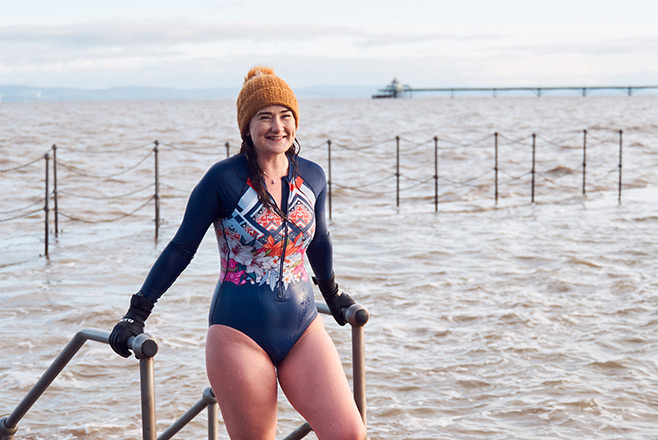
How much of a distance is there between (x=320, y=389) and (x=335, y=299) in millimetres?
468

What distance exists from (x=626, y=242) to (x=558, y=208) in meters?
3.86

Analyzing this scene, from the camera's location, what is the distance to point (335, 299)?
306 cm

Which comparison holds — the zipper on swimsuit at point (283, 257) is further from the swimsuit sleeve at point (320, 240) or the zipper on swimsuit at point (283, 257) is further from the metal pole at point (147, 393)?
the metal pole at point (147, 393)

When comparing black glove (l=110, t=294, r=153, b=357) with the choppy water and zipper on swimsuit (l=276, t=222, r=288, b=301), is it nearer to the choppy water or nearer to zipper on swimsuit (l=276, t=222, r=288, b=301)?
zipper on swimsuit (l=276, t=222, r=288, b=301)

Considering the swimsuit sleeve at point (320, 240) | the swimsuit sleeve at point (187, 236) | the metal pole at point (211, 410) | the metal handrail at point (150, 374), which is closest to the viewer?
the metal handrail at point (150, 374)

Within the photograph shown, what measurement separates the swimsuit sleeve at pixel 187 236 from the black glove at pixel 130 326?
0.10 feet

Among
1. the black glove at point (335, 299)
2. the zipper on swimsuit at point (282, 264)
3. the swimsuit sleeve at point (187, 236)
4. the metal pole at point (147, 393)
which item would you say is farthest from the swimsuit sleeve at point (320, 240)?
the metal pole at point (147, 393)

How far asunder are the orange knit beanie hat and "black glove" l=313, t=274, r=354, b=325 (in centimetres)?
62

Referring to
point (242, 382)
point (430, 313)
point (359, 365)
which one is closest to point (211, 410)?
point (359, 365)

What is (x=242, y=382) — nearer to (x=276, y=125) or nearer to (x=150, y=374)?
(x=150, y=374)

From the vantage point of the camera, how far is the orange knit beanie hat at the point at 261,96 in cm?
278

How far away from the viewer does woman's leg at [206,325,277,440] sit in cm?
265

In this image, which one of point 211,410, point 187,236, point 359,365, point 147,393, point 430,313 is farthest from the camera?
point 430,313

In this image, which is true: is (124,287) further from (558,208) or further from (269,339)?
(558,208)
